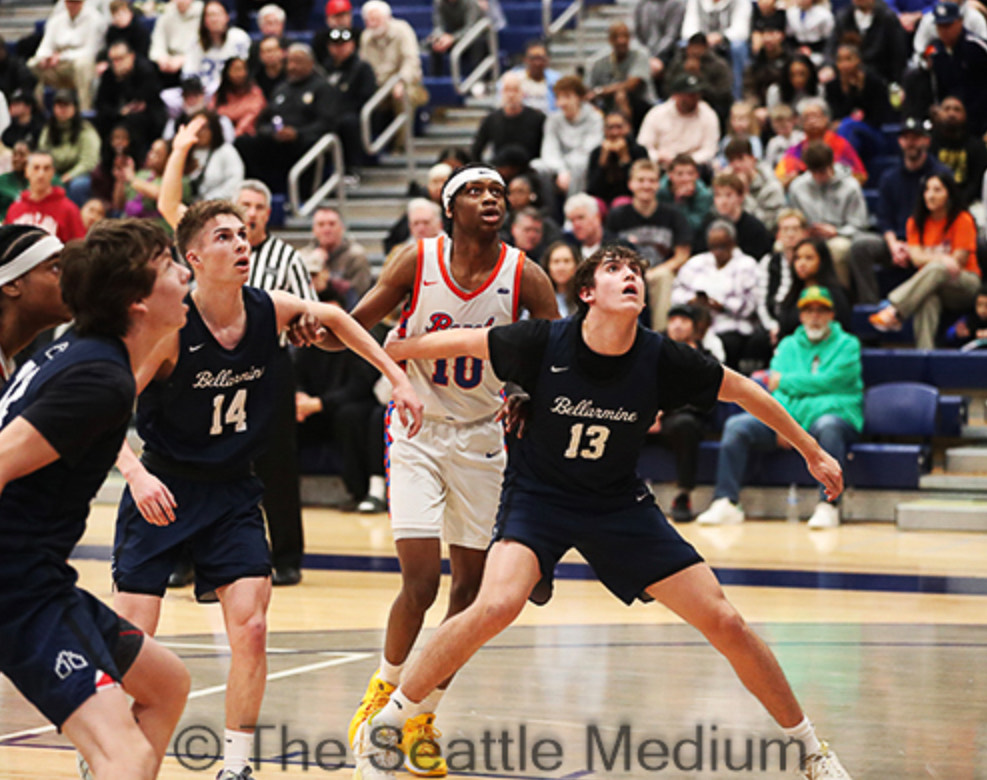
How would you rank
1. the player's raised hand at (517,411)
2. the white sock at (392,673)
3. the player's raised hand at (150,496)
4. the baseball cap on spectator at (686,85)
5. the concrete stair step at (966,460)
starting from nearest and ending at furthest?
the player's raised hand at (150,496), the player's raised hand at (517,411), the white sock at (392,673), the concrete stair step at (966,460), the baseball cap on spectator at (686,85)

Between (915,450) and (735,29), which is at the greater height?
(735,29)

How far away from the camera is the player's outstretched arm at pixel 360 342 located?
478 centimetres

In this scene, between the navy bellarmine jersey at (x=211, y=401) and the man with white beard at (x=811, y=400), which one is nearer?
the navy bellarmine jersey at (x=211, y=401)

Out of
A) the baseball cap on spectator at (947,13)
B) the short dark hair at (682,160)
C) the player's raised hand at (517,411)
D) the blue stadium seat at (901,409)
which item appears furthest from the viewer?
the baseball cap on spectator at (947,13)

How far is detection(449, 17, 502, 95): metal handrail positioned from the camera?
15.9 meters

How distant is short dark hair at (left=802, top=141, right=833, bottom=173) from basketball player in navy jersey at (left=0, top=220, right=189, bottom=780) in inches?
347

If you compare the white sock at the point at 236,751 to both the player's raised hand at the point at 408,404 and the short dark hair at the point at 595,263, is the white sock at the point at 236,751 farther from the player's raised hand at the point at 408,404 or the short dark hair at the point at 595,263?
the short dark hair at the point at 595,263

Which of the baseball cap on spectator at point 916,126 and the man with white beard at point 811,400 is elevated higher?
the baseball cap on spectator at point 916,126

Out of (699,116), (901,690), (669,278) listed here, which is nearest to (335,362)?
(669,278)

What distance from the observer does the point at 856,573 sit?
8.84 m

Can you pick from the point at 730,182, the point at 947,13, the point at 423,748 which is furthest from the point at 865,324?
the point at 423,748

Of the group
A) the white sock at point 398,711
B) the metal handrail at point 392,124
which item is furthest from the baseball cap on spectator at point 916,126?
the white sock at point 398,711

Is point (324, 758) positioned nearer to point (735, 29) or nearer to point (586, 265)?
point (586, 265)

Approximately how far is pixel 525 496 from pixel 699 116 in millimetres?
8903
